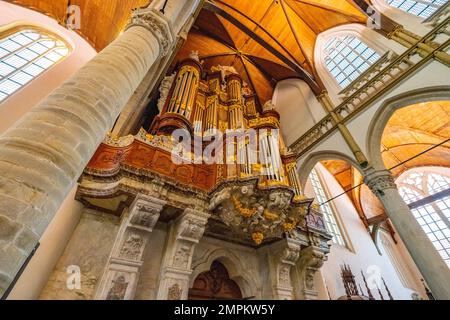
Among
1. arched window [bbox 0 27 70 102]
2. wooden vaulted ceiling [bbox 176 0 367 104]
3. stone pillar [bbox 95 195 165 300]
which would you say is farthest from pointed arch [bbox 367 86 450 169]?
arched window [bbox 0 27 70 102]

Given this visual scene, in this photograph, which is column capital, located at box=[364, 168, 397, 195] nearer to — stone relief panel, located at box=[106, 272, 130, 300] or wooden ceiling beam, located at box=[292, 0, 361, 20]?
stone relief panel, located at box=[106, 272, 130, 300]

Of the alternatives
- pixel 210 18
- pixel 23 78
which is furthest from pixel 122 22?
pixel 210 18

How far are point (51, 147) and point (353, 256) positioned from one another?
1188cm

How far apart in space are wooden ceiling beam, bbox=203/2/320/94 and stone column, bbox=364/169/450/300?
4642 millimetres

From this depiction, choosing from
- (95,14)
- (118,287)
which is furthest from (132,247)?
(95,14)

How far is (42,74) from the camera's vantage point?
5406mm

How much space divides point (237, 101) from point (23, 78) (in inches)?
235

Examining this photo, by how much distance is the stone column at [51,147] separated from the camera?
4.84ft

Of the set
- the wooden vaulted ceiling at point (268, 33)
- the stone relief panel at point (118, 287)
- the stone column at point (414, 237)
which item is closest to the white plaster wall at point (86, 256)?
the stone relief panel at point (118, 287)

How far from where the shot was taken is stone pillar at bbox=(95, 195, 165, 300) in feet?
10.8

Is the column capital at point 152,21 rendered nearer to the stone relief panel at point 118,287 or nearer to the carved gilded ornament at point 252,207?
the carved gilded ornament at point 252,207

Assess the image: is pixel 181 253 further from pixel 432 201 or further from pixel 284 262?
pixel 432 201

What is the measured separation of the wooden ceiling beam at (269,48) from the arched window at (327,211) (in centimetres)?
506

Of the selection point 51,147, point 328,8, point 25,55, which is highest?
point 328,8
